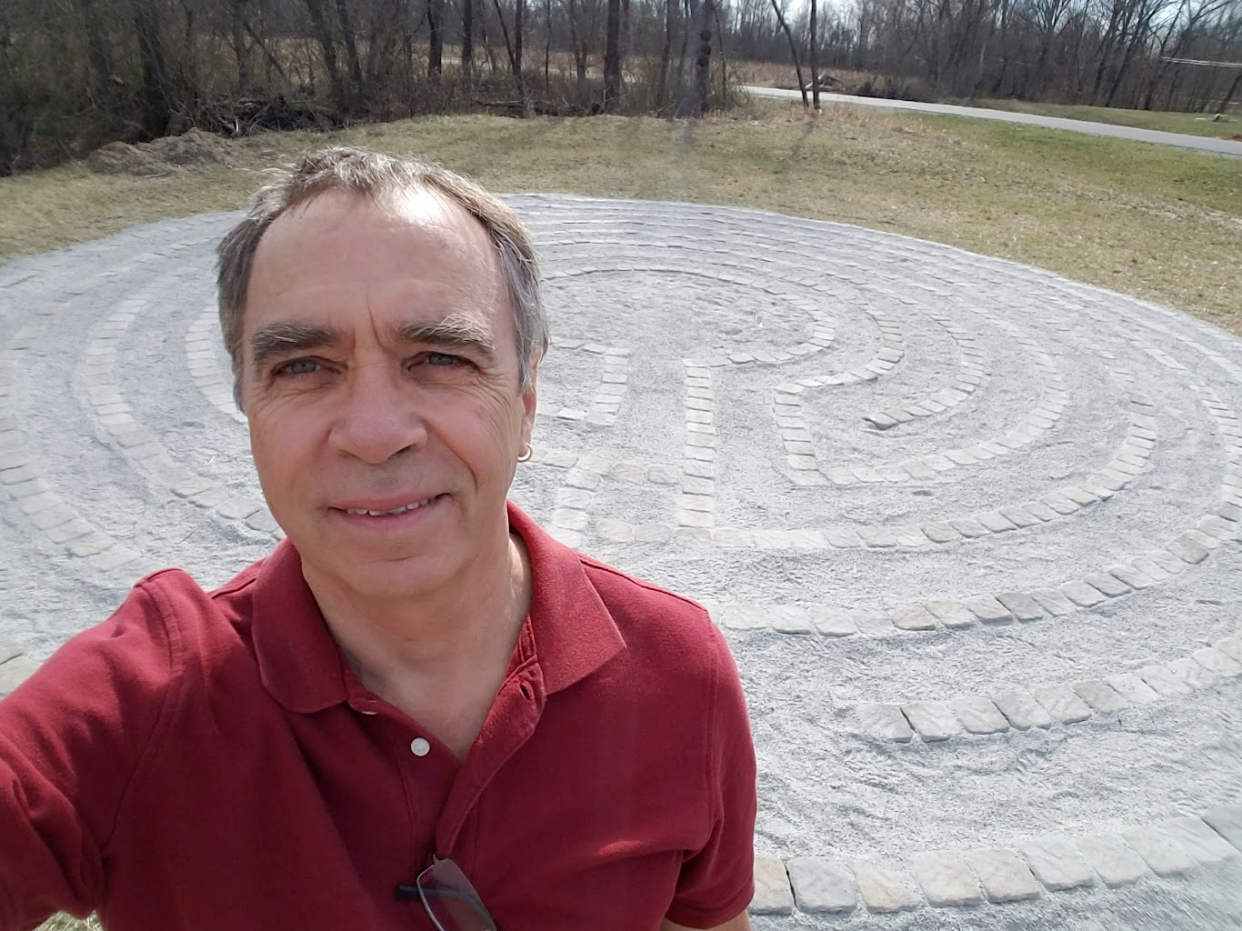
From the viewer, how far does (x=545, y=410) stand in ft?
16.8

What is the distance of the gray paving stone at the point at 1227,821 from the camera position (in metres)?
2.72

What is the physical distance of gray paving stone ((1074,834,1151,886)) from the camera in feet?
8.36

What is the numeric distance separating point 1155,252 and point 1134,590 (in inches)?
298

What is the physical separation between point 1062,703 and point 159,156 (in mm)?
11293

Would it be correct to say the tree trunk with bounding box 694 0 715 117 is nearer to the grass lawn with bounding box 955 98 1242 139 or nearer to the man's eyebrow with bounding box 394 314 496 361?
the grass lawn with bounding box 955 98 1242 139

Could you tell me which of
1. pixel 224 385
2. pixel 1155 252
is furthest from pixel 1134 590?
pixel 1155 252

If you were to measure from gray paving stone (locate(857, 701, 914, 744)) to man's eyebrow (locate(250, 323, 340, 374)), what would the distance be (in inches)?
96.8

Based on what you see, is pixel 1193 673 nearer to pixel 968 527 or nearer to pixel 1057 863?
pixel 968 527

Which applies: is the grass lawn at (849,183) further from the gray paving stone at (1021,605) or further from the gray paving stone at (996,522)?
the gray paving stone at (1021,605)

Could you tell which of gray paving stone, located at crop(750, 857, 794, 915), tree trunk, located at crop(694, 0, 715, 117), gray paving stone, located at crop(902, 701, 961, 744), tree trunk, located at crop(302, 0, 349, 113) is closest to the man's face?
gray paving stone, located at crop(750, 857, 794, 915)

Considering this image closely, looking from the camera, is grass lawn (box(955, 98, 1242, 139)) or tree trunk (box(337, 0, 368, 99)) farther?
grass lawn (box(955, 98, 1242, 139))

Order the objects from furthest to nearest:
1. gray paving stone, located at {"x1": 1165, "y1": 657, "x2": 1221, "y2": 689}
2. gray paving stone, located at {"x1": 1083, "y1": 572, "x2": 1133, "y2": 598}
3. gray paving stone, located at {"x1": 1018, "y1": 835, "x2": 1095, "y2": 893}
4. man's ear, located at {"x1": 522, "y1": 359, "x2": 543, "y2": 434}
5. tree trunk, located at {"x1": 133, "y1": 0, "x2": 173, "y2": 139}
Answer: tree trunk, located at {"x1": 133, "y1": 0, "x2": 173, "y2": 139}
gray paving stone, located at {"x1": 1083, "y1": 572, "x2": 1133, "y2": 598}
gray paving stone, located at {"x1": 1165, "y1": 657, "x2": 1221, "y2": 689}
gray paving stone, located at {"x1": 1018, "y1": 835, "x2": 1095, "y2": 893}
man's ear, located at {"x1": 522, "y1": 359, "x2": 543, "y2": 434}

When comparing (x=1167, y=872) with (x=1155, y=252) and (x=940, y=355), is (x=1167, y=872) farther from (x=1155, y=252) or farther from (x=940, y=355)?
(x=1155, y=252)

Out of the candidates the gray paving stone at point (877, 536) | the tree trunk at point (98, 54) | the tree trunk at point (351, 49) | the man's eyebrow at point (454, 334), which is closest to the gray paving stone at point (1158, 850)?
the gray paving stone at point (877, 536)
